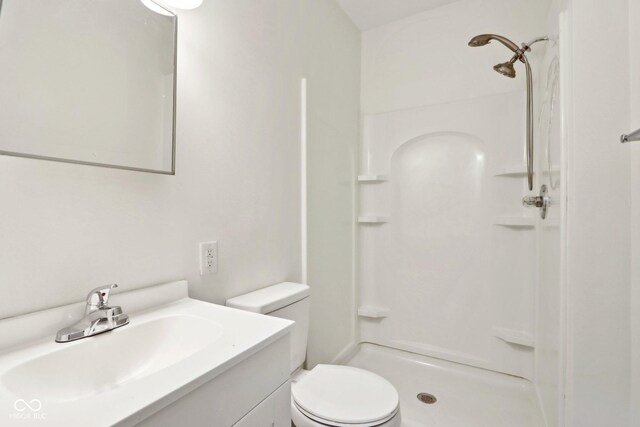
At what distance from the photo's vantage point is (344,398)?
111 cm

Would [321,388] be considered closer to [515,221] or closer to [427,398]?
[427,398]

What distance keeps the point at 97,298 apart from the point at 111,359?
0.15 metres

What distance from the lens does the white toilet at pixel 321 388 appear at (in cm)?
101

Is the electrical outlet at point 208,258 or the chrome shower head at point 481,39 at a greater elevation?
the chrome shower head at point 481,39

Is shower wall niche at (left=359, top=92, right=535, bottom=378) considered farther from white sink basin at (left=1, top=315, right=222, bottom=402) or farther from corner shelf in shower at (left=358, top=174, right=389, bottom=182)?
white sink basin at (left=1, top=315, right=222, bottom=402)

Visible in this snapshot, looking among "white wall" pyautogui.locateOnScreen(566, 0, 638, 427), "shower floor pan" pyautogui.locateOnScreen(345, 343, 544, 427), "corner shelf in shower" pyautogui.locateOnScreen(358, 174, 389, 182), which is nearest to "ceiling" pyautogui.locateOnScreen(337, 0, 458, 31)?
"corner shelf in shower" pyautogui.locateOnScreen(358, 174, 389, 182)

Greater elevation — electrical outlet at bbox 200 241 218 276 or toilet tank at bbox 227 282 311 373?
electrical outlet at bbox 200 241 218 276

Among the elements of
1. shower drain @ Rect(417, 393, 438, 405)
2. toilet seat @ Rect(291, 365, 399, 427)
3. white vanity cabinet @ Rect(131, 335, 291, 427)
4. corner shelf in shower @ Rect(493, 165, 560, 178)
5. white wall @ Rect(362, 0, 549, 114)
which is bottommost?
shower drain @ Rect(417, 393, 438, 405)

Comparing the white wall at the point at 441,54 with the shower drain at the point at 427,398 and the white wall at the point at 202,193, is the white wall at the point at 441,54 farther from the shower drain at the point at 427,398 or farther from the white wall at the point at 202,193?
the shower drain at the point at 427,398

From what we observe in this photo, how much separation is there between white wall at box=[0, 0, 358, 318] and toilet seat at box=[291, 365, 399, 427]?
18.4 inches

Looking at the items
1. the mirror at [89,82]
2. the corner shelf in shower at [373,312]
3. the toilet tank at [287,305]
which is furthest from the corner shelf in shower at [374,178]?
the mirror at [89,82]

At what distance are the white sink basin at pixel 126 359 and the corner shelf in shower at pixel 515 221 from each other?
1609 millimetres

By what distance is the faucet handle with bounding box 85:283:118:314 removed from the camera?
2.36ft

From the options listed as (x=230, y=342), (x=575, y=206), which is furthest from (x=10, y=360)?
(x=575, y=206)
